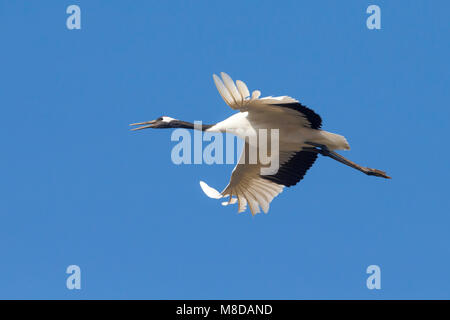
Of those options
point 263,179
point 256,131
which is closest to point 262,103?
point 256,131

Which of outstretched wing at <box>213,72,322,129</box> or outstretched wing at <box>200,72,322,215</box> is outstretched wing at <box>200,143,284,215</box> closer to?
outstretched wing at <box>200,72,322,215</box>

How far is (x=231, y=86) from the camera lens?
13.9 metres

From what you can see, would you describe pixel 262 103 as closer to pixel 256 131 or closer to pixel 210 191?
pixel 256 131

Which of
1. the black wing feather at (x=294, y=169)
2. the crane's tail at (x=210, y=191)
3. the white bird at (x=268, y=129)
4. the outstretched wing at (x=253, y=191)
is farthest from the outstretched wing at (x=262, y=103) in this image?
the crane's tail at (x=210, y=191)

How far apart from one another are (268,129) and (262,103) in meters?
1.06

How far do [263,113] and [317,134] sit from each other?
1192 mm

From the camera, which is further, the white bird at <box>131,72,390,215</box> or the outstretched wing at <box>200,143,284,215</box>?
the outstretched wing at <box>200,143,284,215</box>

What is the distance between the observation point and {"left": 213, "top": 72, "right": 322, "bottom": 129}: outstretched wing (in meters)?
13.9

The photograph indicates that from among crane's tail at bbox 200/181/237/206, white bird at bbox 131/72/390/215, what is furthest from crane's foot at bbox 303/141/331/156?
crane's tail at bbox 200/181/237/206

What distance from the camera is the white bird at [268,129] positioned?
562 inches

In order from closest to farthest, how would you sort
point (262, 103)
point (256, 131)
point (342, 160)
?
point (262, 103) < point (256, 131) < point (342, 160)

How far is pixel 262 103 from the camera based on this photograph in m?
14.5

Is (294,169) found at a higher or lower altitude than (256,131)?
lower
